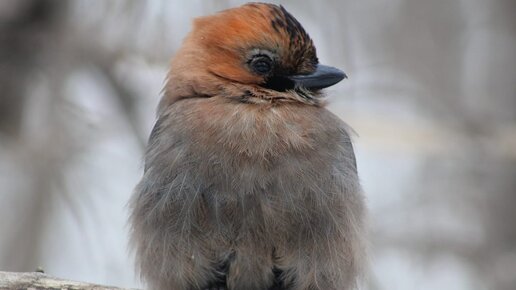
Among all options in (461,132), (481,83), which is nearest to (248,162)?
(461,132)

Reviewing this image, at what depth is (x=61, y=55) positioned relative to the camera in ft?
27.2

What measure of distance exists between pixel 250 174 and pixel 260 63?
0.62 m

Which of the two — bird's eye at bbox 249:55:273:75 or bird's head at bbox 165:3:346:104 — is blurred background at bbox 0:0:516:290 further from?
bird's eye at bbox 249:55:273:75

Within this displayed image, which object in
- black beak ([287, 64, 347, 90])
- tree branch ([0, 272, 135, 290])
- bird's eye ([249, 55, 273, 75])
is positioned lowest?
tree branch ([0, 272, 135, 290])

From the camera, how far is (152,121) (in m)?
8.56

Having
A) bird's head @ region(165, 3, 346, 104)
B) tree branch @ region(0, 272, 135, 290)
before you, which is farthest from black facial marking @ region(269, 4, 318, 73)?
tree branch @ region(0, 272, 135, 290)

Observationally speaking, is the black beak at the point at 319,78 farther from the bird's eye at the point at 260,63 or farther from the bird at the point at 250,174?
the bird's eye at the point at 260,63

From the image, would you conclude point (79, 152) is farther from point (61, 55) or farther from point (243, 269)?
point (243, 269)

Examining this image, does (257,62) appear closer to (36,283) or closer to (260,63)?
(260,63)

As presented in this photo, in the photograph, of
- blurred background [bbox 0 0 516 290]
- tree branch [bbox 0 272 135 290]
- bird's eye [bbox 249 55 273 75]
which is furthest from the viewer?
blurred background [bbox 0 0 516 290]

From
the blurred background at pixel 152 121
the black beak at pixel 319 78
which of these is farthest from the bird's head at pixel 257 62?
the blurred background at pixel 152 121

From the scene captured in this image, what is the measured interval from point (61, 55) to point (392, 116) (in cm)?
278

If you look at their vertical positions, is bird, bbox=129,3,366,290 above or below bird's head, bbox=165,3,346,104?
below

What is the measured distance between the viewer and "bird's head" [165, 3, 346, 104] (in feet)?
17.6
